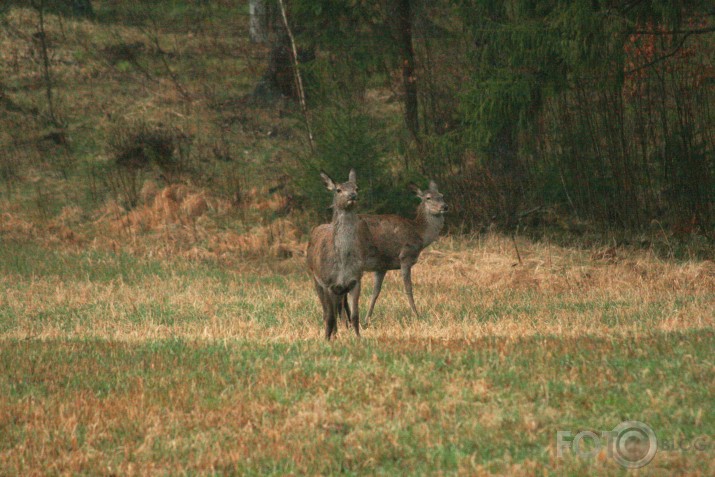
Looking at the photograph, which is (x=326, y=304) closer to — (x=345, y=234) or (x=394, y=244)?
(x=345, y=234)

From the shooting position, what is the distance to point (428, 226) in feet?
45.6

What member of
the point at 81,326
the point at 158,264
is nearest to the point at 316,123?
the point at 158,264

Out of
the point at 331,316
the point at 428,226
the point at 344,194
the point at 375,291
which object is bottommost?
the point at 375,291

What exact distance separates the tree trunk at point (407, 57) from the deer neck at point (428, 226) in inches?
298

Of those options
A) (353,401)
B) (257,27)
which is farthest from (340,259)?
(257,27)

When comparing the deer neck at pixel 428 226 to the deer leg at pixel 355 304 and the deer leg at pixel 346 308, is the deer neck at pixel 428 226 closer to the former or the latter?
the deer leg at pixel 346 308

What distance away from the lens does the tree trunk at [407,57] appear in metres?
21.5

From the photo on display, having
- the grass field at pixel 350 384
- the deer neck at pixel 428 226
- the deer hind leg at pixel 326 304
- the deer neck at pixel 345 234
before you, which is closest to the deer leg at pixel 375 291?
the grass field at pixel 350 384

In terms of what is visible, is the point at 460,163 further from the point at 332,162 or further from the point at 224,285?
the point at 224,285

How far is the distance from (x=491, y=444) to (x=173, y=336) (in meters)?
5.28

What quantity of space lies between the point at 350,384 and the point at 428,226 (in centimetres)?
586

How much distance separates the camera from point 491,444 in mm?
6883

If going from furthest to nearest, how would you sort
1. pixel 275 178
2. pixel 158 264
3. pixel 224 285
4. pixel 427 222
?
pixel 275 178, pixel 158 264, pixel 224 285, pixel 427 222

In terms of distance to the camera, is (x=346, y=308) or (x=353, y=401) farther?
(x=346, y=308)
